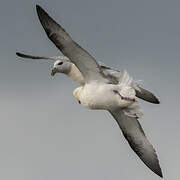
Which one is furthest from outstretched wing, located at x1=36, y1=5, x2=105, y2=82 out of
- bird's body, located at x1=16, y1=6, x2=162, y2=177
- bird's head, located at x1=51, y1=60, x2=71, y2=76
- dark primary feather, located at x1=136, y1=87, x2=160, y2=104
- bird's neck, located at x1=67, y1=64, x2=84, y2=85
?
dark primary feather, located at x1=136, y1=87, x2=160, y2=104

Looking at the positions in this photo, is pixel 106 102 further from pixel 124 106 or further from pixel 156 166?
pixel 156 166

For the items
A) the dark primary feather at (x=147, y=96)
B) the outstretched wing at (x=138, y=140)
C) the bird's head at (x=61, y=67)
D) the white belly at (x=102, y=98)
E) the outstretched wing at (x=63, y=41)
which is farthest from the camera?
the outstretched wing at (x=138, y=140)

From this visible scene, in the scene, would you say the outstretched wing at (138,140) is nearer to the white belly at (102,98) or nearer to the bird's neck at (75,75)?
the bird's neck at (75,75)

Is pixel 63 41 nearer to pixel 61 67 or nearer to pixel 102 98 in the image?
pixel 102 98

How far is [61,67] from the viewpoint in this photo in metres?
25.7

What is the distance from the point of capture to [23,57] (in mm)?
25969

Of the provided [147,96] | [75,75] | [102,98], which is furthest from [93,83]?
[147,96]

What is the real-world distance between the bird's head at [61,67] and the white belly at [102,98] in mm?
2013

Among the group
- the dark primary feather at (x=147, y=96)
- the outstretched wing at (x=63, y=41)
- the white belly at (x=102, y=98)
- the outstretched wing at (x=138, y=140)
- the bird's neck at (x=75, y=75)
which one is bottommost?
the outstretched wing at (x=138, y=140)

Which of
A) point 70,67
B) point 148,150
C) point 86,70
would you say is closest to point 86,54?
point 86,70

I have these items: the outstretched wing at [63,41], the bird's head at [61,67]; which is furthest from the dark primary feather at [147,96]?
the outstretched wing at [63,41]

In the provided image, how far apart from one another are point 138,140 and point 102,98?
151 inches

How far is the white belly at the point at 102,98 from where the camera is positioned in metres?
23.3

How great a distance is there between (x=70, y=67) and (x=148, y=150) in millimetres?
3103
